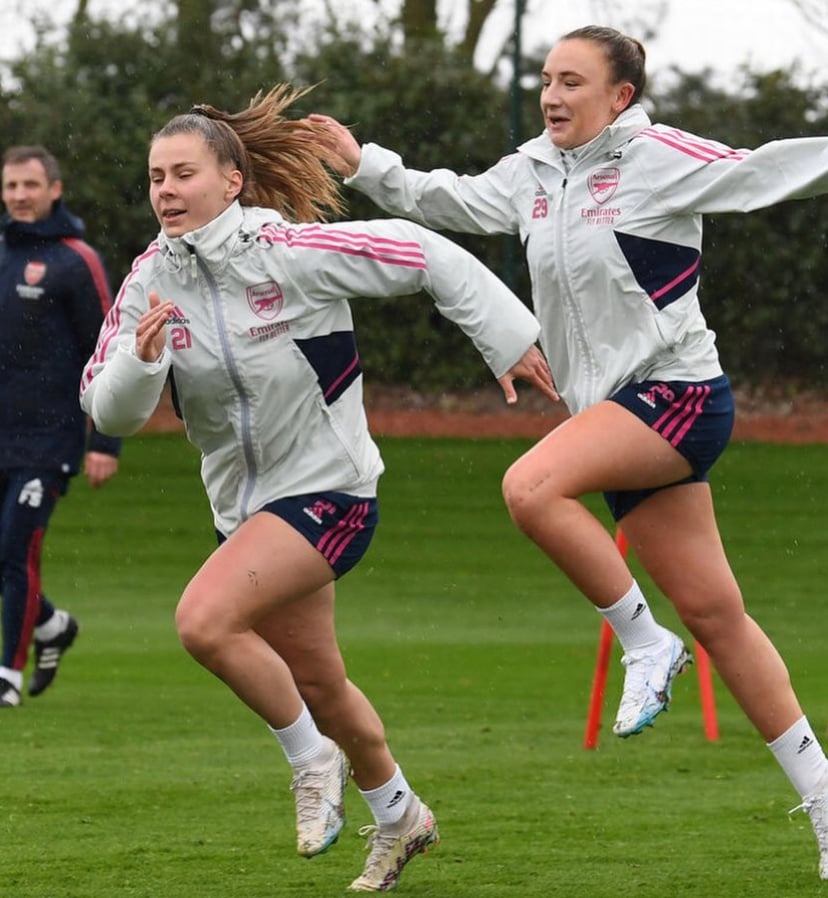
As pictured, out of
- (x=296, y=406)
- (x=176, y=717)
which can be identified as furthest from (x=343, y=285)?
(x=176, y=717)

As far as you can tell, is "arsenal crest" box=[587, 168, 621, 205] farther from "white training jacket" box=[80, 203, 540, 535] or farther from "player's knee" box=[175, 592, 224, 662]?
"player's knee" box=[175, 592, 224, 662]

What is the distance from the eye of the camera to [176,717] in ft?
28.6

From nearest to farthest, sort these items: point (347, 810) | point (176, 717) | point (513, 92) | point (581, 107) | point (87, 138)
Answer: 1. point (581, 107)
2. point (347, 810)
3. point (176, 717)
4. point (513, 92)
5. point (87, 138)

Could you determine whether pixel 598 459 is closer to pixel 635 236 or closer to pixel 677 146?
pixel 635 236

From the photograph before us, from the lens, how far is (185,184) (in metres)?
5.16

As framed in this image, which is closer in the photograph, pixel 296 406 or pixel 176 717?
pixel 296 406

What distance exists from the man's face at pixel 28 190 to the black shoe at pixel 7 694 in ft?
6.54

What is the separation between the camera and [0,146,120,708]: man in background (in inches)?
342

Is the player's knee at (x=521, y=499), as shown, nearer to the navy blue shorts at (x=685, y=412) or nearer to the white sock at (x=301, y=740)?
the navy blue shorts at (x=685, y=412)

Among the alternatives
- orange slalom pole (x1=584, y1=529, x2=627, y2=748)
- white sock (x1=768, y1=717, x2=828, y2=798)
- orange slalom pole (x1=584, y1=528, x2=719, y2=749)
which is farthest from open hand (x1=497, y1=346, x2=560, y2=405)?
orange slalom pole (x1=584, y1=529, x2=627, y2=748)

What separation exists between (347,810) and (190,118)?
103 inches

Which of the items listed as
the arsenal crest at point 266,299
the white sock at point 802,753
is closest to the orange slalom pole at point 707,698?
the white sock at point 802,753

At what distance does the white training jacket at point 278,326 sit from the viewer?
5.10 m

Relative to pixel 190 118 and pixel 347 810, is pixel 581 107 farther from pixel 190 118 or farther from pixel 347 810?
pixel 347 810
